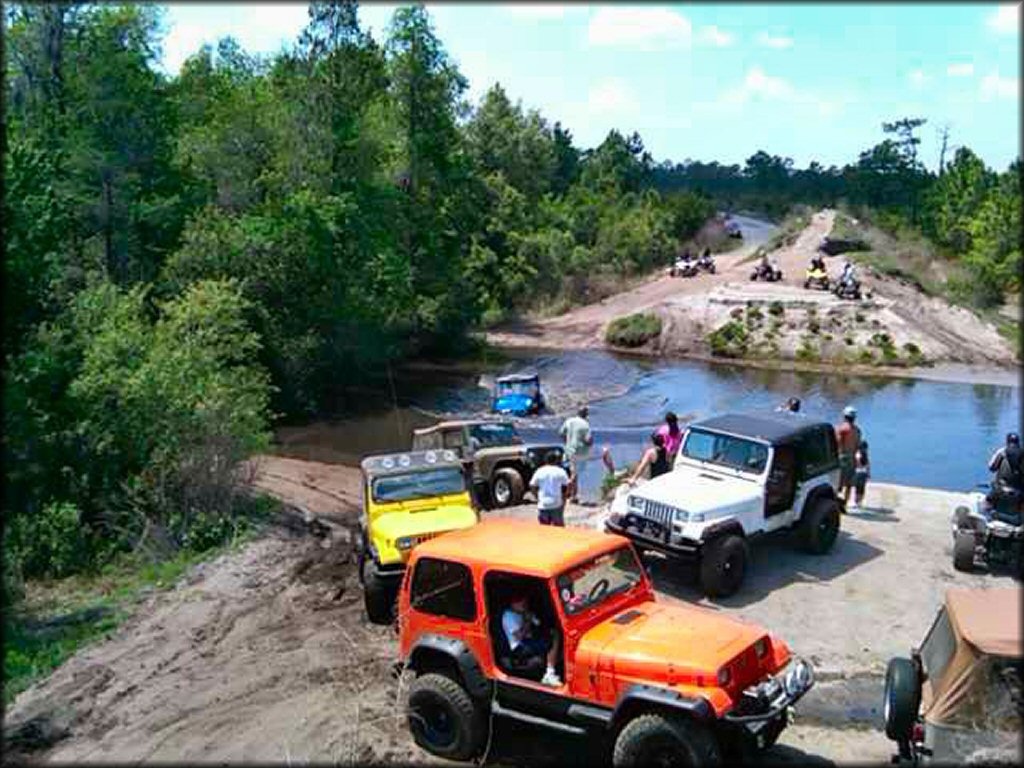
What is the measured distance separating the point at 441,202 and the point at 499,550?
39256mm

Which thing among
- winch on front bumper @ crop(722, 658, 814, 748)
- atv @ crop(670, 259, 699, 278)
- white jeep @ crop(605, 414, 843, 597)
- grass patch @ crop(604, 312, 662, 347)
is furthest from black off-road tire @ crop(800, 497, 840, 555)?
atv @ crop(670, 259, 699, 278)

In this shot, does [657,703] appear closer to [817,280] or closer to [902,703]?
[902,703]

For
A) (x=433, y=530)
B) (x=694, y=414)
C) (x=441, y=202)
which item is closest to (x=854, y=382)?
(x=694, y=414)

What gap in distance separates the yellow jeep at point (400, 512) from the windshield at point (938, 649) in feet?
20.9

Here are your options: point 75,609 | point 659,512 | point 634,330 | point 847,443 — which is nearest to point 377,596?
point 659,512

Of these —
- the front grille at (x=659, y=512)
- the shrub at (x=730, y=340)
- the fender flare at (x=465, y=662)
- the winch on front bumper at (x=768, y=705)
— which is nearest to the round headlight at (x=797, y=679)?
the winch on front bumper at (x=768, y=705)

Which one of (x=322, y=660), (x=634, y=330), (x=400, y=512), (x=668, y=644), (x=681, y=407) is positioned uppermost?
(x=668, y=644)

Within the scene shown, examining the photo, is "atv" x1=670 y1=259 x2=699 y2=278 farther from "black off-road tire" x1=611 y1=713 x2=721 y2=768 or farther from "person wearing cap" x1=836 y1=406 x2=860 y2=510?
"black off-road tire" x1=611 y1=713 x2=721 y2=768

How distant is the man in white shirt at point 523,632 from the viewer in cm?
916

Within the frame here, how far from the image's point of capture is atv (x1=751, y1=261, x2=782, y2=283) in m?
55.5

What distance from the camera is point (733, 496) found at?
13.9 metres

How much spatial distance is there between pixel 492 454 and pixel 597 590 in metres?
10.5

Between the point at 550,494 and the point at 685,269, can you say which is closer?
the point at 550,494

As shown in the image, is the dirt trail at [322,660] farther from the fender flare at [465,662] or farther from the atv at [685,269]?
the atv at [685,269]
